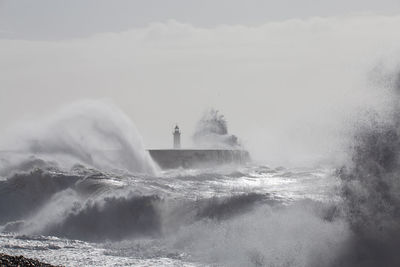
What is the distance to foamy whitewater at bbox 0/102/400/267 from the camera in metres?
9.20

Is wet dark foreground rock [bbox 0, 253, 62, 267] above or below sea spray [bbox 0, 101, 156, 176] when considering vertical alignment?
below

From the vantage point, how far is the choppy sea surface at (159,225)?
9.55 metres

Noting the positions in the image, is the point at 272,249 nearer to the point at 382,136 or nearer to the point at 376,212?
the point at 376,212

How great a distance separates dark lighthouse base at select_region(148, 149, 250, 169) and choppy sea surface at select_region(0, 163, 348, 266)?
17191 mm

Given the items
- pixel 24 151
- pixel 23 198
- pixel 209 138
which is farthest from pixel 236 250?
pixel 209 138

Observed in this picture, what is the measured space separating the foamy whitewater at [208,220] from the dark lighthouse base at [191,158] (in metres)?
15.5

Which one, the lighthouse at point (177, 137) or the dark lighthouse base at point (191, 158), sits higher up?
the lighthouse at point (177, 137)

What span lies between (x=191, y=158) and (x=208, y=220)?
24860 millimetres

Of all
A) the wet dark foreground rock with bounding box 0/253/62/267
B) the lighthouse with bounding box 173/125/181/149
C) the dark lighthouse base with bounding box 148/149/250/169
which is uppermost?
the lighthouse with bounding box 173/125/181/149

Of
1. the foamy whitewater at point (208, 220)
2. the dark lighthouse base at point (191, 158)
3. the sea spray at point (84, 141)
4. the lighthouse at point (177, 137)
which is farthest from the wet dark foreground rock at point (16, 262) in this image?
the lighthouse at point (177, 137)

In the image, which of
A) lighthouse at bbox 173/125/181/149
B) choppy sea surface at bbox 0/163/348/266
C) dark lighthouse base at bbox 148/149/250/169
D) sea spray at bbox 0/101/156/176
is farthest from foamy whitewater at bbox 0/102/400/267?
lighthouse at bbox 173/125/181/149

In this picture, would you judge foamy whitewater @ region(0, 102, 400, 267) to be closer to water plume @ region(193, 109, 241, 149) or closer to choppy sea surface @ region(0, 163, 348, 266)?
choppy sea surface @ region(0, 163, 348, 266)

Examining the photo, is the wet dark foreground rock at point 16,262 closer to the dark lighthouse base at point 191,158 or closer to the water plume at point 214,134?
the dark lighthouse base at point 191,158

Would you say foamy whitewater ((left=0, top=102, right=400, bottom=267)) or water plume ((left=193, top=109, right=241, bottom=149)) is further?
water plume ((left=193, top=109, right=241, bottom=149))
